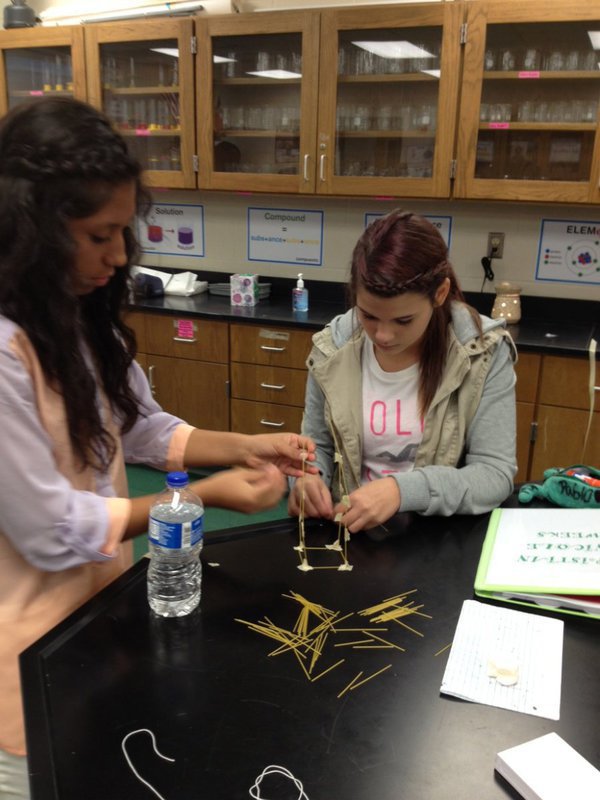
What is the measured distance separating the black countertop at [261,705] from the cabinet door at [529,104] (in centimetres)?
219

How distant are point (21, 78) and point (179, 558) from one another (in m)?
3.58

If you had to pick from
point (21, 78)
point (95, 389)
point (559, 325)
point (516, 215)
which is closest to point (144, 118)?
point (21, 78)

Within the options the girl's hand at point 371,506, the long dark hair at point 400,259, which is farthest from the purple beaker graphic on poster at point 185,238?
the girl's hand at point 371,506

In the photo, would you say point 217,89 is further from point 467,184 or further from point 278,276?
point 467,184

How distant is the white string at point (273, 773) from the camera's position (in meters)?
0.69

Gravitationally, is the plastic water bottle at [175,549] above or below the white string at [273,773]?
above

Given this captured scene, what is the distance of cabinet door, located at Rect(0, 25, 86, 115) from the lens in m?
3.40

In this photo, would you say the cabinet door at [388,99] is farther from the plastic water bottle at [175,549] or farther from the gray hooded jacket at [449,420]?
the plastic water bottle at [175,549]

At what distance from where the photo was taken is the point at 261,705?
82 cm

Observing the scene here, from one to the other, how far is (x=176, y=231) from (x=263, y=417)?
4.38 feet

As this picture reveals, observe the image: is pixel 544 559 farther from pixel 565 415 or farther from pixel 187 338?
pixel 187 338

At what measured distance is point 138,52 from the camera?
11.0ft

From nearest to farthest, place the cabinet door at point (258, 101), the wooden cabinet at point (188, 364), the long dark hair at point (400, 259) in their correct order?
the long dark hair at point (400, 259) → the cabinet door at point (258, 101) → the wooden cabinet at point (188, 364)

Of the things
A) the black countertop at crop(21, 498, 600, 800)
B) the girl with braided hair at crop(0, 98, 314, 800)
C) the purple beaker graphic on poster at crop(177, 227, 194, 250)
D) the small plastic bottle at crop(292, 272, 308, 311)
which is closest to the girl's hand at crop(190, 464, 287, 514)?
the girl with braided hair at crop(0, 98, 314, 800)
